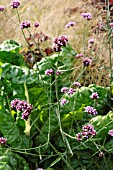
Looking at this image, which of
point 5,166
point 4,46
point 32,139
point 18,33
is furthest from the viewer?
point 18,33

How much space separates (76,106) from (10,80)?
57cm

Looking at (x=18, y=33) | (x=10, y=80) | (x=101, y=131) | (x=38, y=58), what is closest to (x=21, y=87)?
(x=10, y=80)

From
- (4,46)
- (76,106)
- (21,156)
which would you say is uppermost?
(4,46)

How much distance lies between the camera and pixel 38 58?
4.91m

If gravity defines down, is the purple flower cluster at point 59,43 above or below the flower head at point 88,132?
above

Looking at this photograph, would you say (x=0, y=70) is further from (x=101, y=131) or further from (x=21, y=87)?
(x=101, y=131)

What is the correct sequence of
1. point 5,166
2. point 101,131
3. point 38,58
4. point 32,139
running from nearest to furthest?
point 5,166, point 101,131, point 32,139, point 38,58

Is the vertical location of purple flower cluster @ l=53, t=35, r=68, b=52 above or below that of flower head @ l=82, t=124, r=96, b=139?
above

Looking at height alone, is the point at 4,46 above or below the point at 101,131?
above

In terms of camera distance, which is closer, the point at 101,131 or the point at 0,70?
the point at 101,131

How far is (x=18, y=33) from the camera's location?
18.8ft

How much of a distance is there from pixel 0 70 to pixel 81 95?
0.65 metres

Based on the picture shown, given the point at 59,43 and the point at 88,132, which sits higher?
the point at 59,43

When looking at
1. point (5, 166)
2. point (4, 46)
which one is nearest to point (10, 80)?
point (4, 46)
